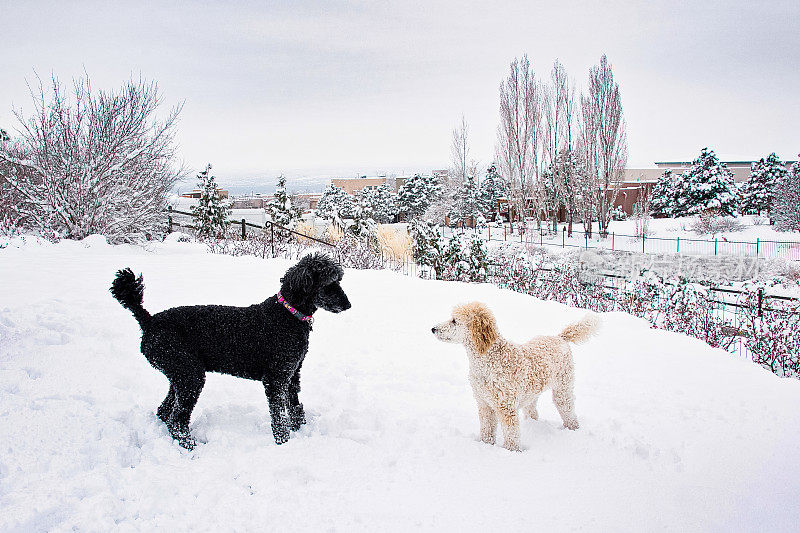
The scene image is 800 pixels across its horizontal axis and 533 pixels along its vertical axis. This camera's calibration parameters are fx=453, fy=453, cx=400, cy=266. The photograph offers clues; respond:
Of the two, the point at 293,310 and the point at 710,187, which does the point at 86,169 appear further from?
the point at 710,187

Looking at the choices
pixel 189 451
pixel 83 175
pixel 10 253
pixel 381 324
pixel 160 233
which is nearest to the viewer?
pixel 189 451

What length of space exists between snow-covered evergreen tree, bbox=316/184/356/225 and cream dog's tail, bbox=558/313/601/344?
15.3 meters

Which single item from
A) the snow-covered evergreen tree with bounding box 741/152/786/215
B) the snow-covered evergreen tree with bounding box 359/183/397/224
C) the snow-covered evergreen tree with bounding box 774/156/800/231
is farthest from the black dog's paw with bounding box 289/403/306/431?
the snow-covered evergreen tree with bounding box 741/152/786/215

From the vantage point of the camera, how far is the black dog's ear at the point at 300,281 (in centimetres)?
294

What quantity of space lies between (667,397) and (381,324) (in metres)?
3.15

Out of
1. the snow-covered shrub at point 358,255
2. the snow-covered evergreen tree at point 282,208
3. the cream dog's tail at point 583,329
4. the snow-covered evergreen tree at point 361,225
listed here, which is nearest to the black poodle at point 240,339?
the cream dog's tail at point 583,329

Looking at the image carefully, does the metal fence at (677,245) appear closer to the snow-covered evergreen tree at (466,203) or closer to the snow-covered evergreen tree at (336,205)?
the snow-covered evergreen tree at (336,205)

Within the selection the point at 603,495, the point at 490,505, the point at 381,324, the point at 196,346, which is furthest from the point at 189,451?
the point at 381,324

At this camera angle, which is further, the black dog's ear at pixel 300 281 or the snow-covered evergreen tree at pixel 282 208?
the snow-covered evergreen tree at pixel 282 208

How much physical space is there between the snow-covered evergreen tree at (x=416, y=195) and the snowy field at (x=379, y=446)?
35.3 m

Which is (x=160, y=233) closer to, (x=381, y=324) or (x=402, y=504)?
(x=381, y=324)

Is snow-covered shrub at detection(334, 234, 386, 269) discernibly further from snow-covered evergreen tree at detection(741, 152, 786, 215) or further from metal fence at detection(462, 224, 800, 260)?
snow-covered evergreen tree at detection(741, 152, 786, 215)

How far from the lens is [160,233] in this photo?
43.4 feet

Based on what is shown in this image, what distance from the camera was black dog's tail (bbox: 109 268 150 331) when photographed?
2.65 meters
